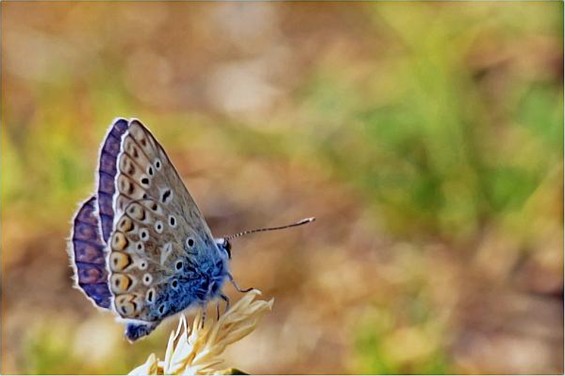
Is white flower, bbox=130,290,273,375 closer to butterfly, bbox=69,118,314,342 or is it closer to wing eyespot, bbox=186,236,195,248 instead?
butterfly, bbox=69,118,314,342

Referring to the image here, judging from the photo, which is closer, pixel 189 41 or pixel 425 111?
pixel 425 111

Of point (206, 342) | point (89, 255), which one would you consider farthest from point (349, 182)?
point (206, 342)

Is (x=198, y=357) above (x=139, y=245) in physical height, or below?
below

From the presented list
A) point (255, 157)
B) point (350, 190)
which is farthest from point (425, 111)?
point (255, 157)

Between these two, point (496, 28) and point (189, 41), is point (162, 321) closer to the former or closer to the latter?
point (496, 28)

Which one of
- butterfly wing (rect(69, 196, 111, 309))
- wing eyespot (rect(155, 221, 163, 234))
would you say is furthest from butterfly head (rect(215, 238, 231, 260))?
butterfly wing (rect(69, 196, 111, 309))

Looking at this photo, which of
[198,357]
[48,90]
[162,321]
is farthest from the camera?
[48,90]

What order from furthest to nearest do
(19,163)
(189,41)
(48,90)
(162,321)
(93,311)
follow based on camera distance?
(189,41) < (48,90) < (19,163) < (93,311) < (162,321)
